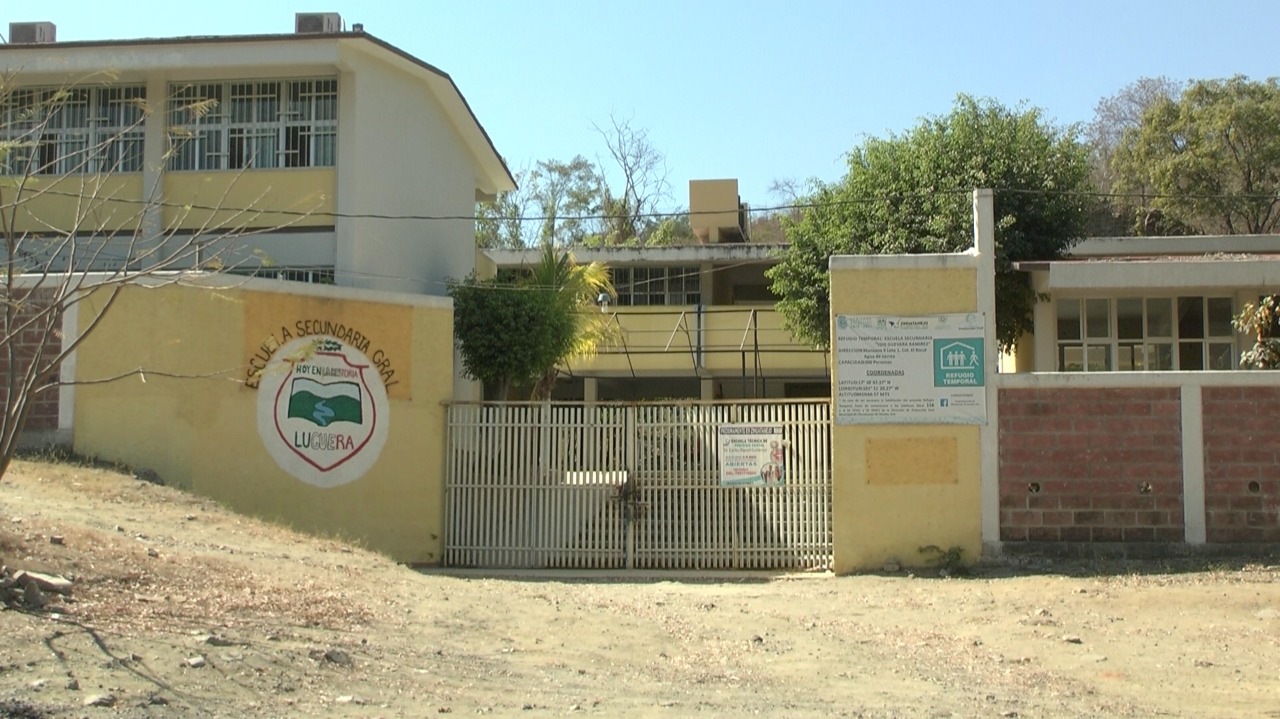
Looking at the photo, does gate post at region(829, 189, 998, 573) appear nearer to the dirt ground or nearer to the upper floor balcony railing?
the dirt ground

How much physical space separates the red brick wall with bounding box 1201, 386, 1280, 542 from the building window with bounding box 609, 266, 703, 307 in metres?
18.0

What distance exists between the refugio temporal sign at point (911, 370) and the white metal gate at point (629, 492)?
1.96ft

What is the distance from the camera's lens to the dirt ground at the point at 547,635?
7.44m

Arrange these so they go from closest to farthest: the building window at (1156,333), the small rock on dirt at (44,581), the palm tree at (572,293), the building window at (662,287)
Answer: the small rock on dirt at (44,581)
the building window at (1156,333)
the palm tree at (572,293)
the building window at (662,287)

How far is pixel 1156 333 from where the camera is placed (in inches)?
810

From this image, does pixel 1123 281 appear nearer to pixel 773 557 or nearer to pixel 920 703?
pixel 773 557

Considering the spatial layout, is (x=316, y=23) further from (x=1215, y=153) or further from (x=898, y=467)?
(x=1215, y=153)

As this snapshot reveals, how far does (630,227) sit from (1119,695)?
123 feet

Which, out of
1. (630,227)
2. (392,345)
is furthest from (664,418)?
(630,227)

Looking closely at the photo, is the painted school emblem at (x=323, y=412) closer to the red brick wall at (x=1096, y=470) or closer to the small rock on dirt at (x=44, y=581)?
the small rock on dirt at (x=44, y=581)

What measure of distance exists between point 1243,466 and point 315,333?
1134 cm

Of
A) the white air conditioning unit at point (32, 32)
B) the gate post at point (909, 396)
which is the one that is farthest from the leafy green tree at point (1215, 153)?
the white air conditioning unit at point (32, 32)

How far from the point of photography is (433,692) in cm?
774

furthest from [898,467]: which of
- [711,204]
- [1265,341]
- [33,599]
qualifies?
[711,204]
